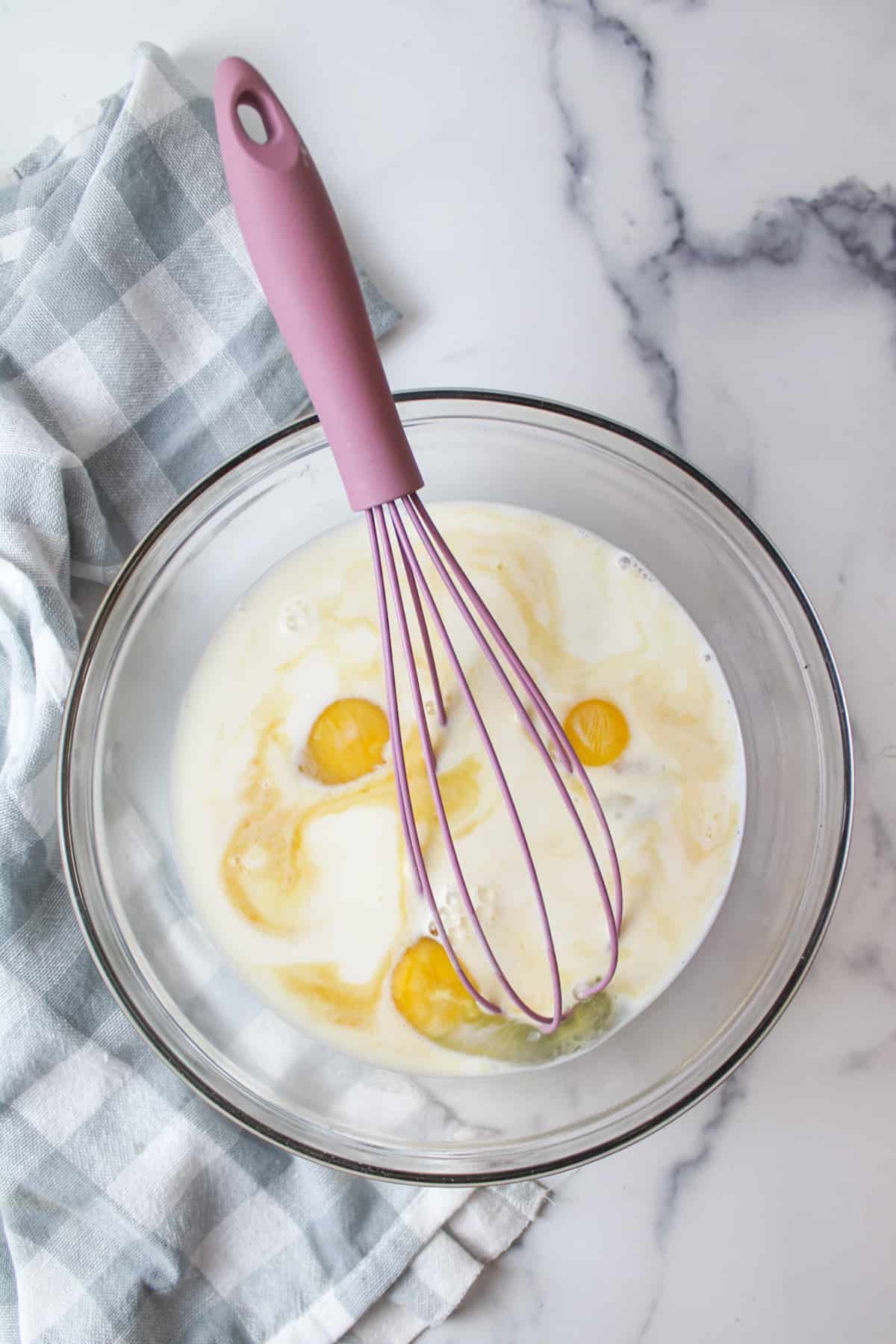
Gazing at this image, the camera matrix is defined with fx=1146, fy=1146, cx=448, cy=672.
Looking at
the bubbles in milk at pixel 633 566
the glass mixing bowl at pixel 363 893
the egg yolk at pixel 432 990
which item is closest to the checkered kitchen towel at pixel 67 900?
the glass mixing bowl at pixel 363 893

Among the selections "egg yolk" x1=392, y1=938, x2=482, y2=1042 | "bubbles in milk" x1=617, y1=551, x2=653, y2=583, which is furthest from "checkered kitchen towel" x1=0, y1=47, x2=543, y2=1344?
"bubbles in milk" x1=617, y1=551, x2=653, y2=583

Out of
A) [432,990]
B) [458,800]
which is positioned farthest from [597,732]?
[432,990]

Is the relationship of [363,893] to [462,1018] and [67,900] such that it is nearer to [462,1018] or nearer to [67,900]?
[462,1018]

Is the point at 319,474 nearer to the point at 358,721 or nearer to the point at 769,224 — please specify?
the point at 358,721

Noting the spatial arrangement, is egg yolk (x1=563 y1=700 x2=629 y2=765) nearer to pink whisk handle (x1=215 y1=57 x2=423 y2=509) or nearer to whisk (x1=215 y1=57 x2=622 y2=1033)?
whisk (x1=215 y1=57 x2=622 y2=1033)

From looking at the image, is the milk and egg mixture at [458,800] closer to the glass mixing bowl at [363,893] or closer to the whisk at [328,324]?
the glass mixing bowl at [363,893]
